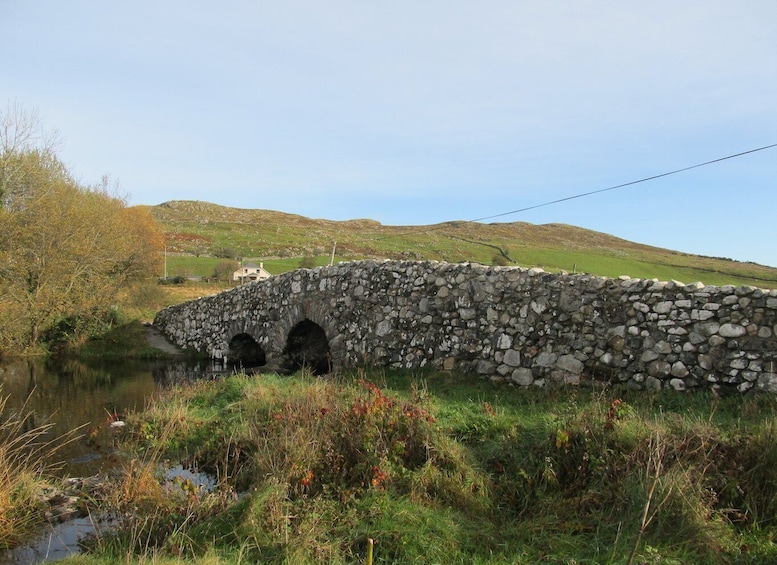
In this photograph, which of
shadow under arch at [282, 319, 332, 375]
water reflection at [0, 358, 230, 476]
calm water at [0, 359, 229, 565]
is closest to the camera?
calm water at [0, 359, 229, 565]

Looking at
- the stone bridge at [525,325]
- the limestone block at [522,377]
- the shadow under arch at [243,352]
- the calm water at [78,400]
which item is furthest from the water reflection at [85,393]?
the limestone block at [522,377]

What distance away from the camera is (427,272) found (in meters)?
11.9

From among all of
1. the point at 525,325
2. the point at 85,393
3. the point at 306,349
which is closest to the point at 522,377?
the point at 525,325

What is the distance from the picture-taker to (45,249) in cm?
2008

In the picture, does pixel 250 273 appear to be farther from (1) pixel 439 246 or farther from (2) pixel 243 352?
(2) pixel 243 352

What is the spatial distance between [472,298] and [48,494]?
303 inches

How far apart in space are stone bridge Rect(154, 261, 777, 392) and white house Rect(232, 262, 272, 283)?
24.3 metres

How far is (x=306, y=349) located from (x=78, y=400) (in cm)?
627

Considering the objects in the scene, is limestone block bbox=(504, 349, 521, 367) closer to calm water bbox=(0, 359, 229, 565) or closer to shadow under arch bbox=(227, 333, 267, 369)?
calm water bbox=(0, 359, 229, 565)

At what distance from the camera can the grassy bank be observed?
458 cm

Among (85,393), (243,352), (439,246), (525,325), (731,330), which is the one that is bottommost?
(85,393)

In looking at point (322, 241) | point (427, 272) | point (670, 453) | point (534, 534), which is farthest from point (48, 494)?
point (322, 241)

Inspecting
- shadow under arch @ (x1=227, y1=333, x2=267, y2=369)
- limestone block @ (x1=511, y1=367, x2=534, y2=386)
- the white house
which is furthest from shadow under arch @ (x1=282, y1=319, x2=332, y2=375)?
the white house

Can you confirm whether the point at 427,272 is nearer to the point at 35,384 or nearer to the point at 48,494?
the point at 48,494
